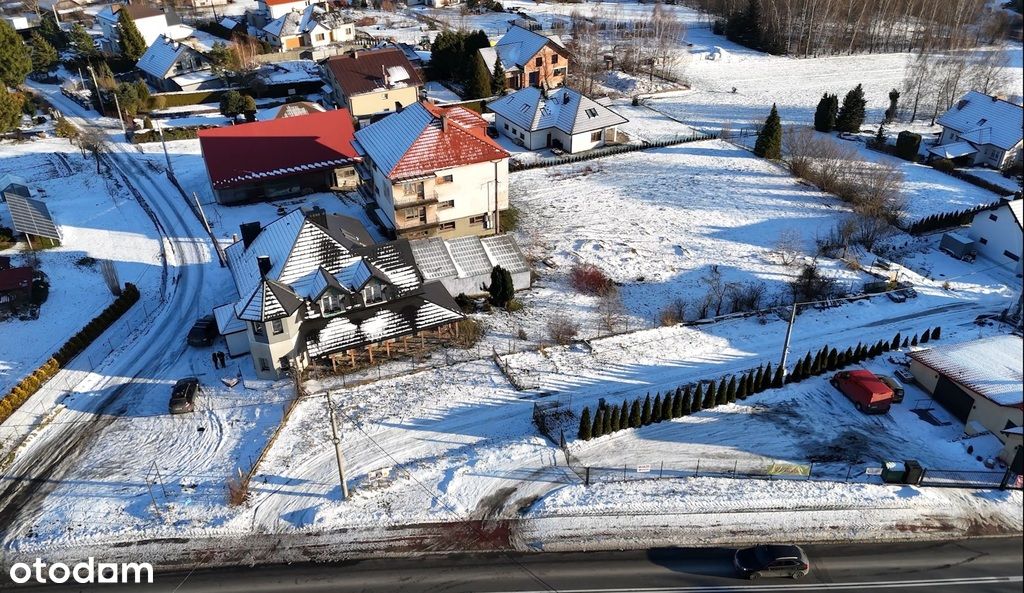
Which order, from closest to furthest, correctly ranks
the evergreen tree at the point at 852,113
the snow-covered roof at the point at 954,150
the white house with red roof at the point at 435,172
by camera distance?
1. the white house with red roof at the point at 435,172
2. the snow-covered roof at the point at 954,150
3. the evergreen tree at the point at 852,113

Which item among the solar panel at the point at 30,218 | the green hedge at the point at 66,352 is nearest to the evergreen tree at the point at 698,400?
the green hedge at the point at 66,352

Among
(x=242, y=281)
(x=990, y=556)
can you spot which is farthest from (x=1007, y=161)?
(x=242, y=281)

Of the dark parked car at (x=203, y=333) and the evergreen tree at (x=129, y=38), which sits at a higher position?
the evergreen tree at (x=129, y=38)

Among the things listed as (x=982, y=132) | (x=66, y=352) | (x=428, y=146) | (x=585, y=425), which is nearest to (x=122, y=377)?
(x=66, y=352)

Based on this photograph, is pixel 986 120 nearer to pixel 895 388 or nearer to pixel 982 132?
pixel 982 132

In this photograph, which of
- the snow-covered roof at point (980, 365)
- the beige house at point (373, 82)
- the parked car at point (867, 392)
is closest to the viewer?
the snow-covered roof at point (980, 365)

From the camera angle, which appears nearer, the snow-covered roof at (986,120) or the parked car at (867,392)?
the parked car at (867,392)

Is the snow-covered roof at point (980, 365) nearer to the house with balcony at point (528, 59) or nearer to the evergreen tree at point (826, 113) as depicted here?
the evergreen tree at point (826, 113)
